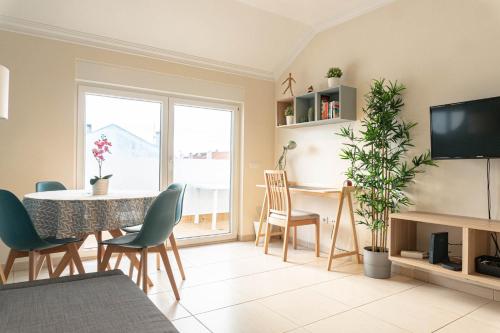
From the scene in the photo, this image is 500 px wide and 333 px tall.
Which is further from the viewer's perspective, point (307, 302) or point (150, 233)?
point (307, 302)

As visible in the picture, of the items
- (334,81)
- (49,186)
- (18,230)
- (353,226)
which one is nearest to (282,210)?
(353,226)

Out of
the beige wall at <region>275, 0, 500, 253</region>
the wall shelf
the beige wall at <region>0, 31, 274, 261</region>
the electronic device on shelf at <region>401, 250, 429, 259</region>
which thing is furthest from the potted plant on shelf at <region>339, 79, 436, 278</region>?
the beige wall at <region>0, 31, 274, 261</region>

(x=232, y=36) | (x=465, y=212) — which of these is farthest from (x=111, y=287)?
(x=232, y=36)

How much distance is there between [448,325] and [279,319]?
110 cm

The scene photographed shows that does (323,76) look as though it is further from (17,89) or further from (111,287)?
(111,287)

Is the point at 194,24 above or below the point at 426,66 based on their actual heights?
above

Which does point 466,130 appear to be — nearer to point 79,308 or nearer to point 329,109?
point 329,109

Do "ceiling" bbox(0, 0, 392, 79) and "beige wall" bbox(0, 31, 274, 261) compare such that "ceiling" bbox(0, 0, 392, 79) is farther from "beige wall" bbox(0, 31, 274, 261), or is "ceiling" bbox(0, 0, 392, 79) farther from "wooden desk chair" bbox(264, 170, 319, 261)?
"wooden desk chair" bbox(264, 170, 319, 261)

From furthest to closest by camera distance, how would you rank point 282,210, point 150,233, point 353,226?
point 282,210 → point 353,226 → point 150,233

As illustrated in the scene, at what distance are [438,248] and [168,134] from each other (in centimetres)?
307

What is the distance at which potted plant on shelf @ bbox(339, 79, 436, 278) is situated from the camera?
10.5 ft

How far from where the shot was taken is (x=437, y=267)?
273 cm

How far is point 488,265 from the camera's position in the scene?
98.4 inches

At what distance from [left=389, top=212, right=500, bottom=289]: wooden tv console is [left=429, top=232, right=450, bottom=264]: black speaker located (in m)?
0.07
